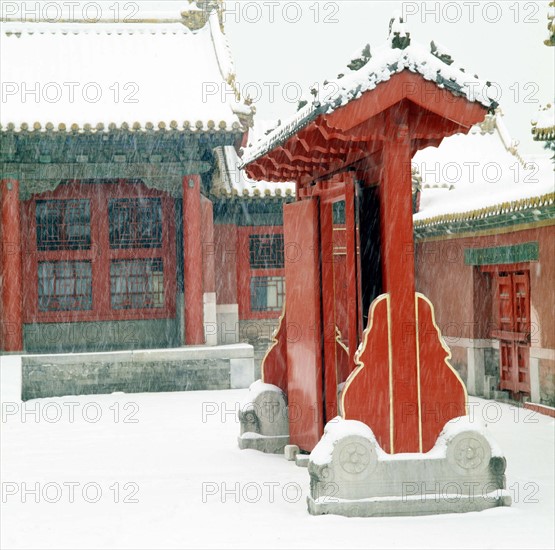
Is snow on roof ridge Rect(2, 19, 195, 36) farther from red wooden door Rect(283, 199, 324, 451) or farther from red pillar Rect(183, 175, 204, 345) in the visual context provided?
red wooden door Rect(283, 199, 324, 451)

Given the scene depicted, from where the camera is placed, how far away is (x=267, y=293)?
595 inches

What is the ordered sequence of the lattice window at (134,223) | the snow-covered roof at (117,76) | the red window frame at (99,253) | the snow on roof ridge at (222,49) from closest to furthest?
1. the snow-covered roof at (117,76)
2. the red window frame at (99,253)
3. the lattice window at (134,223)
4. the snow on roof ridge at (222,49)

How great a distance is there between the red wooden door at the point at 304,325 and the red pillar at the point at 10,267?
596 centimetres

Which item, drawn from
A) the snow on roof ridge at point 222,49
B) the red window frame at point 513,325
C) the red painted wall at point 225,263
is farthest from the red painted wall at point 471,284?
the snow on roof ridge at point 222,49

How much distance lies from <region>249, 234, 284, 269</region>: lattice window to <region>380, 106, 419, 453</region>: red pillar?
903 cm

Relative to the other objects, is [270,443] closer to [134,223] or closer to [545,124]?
[545,124]

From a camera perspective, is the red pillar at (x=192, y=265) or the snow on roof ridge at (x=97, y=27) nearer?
the red pillar at (x=192, y=265)

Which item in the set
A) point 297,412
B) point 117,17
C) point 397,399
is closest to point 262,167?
point 297,412

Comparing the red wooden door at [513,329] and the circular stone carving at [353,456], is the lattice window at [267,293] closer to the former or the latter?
the red wooden door at [513,329]

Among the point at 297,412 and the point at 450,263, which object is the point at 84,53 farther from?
the point at 297,412

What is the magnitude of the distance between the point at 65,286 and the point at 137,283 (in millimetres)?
1109

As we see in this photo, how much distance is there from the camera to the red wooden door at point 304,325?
7.27 metres

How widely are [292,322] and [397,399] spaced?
2.14m

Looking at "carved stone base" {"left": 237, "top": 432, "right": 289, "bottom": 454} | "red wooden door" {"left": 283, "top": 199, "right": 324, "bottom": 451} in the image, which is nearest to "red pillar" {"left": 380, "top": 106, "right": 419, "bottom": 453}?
"red wooden door" {"left": 283, "top": 199, "right": 324, "bottom": 451}
